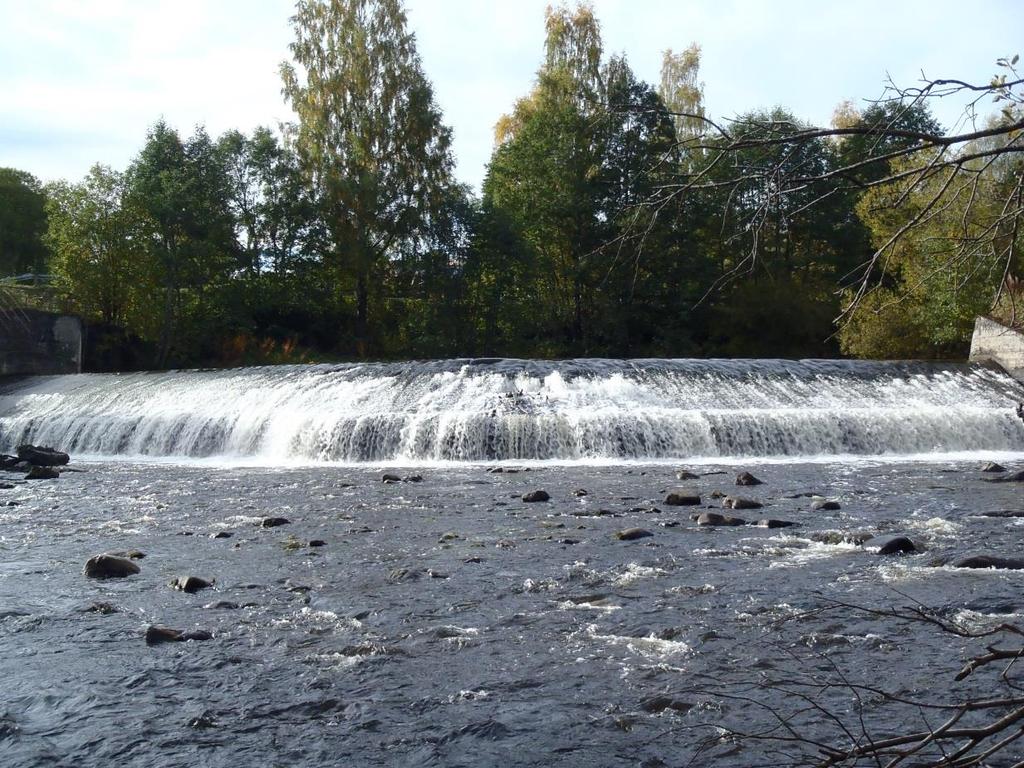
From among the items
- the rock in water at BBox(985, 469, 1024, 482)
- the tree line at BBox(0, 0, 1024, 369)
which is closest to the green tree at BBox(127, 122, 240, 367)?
the tree line at BBox(0, 0, 1024, 369)

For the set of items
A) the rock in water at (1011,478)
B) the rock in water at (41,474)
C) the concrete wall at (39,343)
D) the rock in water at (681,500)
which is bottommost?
the rock in water at (41,474)

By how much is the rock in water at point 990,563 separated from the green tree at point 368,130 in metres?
32.1

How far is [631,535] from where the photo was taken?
9414 millimetres

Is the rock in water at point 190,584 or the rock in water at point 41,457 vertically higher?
the rock in water at point 190,584

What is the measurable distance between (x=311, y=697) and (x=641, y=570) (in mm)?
3433

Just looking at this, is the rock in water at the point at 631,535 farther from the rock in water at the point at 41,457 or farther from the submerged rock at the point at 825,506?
A: the rock in water at the point at 41,457

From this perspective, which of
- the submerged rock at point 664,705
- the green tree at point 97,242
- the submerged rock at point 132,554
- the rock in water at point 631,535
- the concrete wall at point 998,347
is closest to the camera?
the submerged rock at point 664,705

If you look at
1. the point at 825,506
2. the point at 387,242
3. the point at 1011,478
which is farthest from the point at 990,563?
the point at 387,242

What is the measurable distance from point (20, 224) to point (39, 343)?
25.2m

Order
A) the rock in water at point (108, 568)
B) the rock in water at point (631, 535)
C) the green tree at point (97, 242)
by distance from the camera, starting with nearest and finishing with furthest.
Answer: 1. the rock in water at point (108, 568)
2. the rock in water at point (631, 535)
3. the green tree at point (97, 242)

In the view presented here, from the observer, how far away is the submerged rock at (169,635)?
6.18 meters

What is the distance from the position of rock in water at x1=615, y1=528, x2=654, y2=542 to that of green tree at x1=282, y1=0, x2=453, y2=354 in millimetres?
30014

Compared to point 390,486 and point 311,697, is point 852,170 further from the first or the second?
point 390,486

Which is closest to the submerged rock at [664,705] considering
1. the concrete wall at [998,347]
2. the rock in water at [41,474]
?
the rock in water at [41,474]
